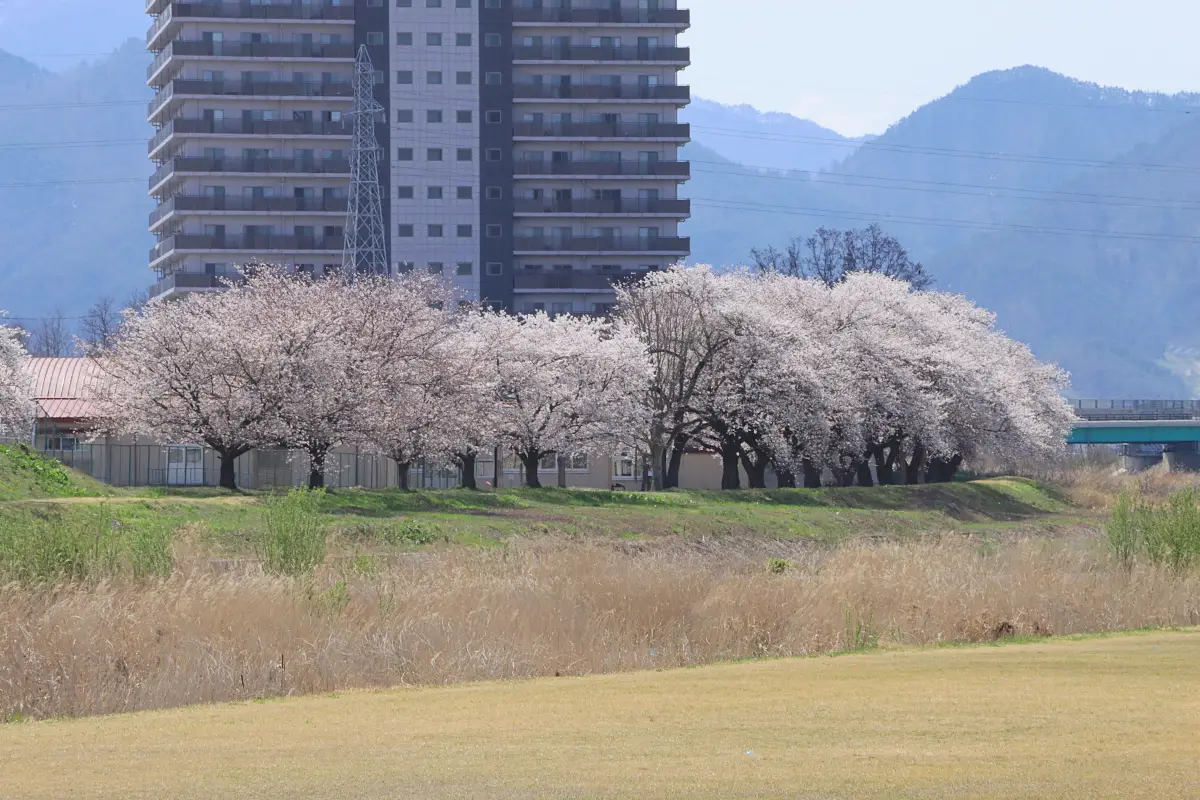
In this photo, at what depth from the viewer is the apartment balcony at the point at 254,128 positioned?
13350 centimetres

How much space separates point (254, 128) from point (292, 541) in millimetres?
110384

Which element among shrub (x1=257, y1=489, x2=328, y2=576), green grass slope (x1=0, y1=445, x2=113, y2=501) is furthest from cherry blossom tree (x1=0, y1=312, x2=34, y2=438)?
shrub (x1=257, y1=489, x2=328, y2=576)

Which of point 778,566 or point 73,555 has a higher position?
point 73,555

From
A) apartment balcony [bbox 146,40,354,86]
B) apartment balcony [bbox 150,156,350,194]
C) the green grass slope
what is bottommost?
the green grass slope

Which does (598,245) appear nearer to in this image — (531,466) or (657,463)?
(657,463)

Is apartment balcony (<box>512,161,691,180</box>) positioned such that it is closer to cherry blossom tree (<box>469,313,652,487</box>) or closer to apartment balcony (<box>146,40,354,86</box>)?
apartment balcony (<box>146,40,354,86</box>)

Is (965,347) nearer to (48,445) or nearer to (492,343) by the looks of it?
(492,343)

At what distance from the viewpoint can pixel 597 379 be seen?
232 ft

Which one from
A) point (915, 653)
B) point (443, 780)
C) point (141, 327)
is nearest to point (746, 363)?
point (141, 327)

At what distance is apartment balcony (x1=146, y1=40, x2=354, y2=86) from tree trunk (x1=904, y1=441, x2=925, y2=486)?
67.8 meters

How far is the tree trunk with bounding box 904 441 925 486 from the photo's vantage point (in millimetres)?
89188

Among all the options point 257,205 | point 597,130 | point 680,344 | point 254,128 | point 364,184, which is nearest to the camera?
point 680,344

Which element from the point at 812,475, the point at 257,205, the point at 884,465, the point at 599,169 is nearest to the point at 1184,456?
the point at 599,169

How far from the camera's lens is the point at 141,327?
5922cm
